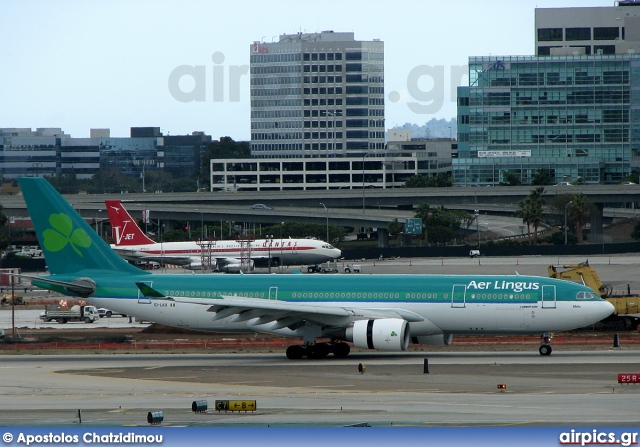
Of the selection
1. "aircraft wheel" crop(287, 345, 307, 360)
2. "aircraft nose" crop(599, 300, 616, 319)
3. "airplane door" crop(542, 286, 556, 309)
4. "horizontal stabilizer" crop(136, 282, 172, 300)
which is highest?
"horizontal stabilizer" crop(136, 282, 172, 300)

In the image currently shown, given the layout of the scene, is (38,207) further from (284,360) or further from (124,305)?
(284,360)

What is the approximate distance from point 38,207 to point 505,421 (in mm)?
28236

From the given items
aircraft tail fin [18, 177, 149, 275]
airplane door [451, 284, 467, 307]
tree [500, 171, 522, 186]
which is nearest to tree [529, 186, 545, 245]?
tree [500, 171, 522, 186]

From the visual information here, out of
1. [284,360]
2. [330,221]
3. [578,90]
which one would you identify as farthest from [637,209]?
[284,360]

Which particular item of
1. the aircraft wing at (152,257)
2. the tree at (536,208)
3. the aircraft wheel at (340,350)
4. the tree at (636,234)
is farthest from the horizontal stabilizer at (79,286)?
the tree at (636,234)

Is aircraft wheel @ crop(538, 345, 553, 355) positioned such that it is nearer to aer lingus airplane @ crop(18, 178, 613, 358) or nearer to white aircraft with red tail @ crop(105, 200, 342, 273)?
aer lingus airplane @ crop(18, 178, 613, 358)

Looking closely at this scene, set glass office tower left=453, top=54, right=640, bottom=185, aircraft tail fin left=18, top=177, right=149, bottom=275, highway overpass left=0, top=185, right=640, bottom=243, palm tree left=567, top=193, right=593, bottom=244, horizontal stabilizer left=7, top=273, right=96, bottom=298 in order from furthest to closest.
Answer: glass office tower left=453, top=54, right=640, bottom=185, highway overpass left=0, top=185, right=640, bottom=243, palm tree left=567, top=193, right=593, bottom=244, aircraft tail fin left=18, top=177, right=149, bottom=275, horizontal stabilizer left=7, top=273, right=96, bottom=298

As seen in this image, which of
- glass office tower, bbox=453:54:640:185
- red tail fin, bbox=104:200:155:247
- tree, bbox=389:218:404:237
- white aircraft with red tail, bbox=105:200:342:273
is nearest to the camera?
red tail fin, bbox=104:200:155:247

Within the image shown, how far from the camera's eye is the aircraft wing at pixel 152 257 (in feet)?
362

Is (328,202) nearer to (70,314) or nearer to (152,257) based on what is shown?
(152,257)

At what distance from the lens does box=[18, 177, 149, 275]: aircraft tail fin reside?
4675cm

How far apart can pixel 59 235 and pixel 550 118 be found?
456 ft

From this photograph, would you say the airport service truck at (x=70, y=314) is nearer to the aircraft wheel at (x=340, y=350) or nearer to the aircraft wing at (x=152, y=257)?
the aircraft wheel at (x=340, y=350)

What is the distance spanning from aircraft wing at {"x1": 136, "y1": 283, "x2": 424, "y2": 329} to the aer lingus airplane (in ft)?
0.14
